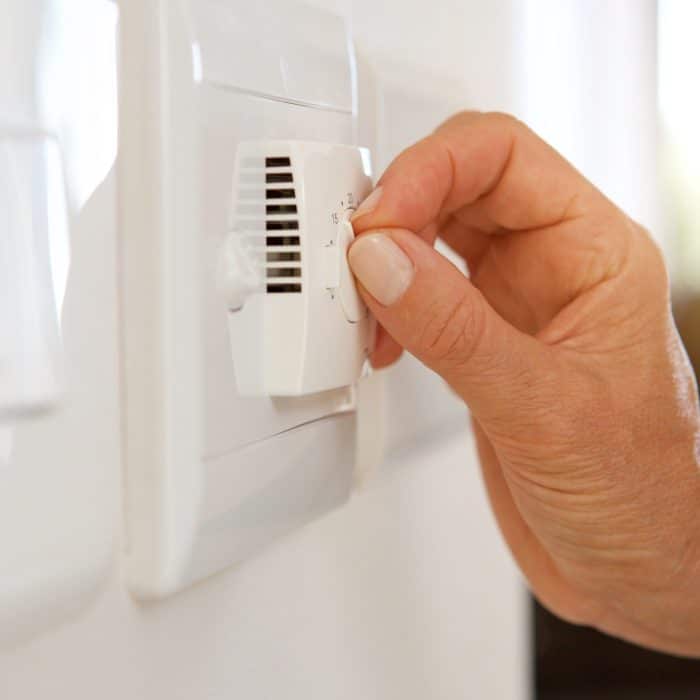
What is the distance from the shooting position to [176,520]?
12.0 inches

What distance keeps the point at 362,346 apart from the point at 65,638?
146 mm

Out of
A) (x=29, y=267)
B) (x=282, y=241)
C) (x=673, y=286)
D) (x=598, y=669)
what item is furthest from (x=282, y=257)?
(x=673, y=286)

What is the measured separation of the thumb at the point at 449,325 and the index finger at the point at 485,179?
0.12ft

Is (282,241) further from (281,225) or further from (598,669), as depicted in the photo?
(598,669)

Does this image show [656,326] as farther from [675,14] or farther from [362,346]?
[675,14]

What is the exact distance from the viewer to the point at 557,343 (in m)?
0.43

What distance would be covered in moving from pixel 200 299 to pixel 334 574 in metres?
0.20

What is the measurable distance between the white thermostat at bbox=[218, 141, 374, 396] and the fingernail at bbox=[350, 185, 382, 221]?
0.02m

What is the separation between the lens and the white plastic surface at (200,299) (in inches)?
11.6

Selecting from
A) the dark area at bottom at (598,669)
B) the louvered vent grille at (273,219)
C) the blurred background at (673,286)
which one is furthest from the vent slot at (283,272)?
the dark area at bottom at (598,669)

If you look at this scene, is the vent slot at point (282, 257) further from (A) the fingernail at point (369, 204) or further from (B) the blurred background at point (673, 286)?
(B) the blurred background at point (673, 286)

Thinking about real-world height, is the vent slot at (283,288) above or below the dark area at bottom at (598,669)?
above

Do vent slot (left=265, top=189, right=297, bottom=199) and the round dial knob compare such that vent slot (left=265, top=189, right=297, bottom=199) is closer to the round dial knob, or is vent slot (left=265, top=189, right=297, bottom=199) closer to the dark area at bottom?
the round dial knob

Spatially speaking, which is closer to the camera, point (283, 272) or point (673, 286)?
point (283, 272)
